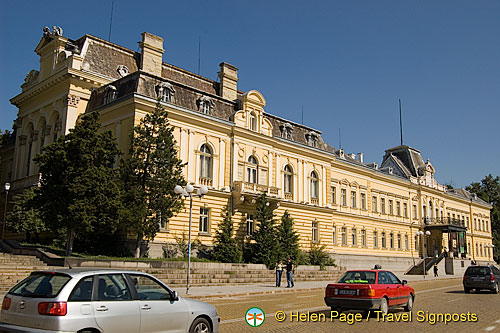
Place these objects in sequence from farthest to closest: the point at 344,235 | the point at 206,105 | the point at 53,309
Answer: the point at 344,235 < the point at 206,105 < the point at 53,309

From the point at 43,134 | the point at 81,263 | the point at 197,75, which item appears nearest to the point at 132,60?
the point at 197,75

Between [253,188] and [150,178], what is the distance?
1047 cm

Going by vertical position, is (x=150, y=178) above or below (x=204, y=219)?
above

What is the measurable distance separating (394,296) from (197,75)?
1376 inches

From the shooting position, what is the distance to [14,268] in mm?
22469

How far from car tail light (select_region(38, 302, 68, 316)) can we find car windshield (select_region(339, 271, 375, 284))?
32.0ft

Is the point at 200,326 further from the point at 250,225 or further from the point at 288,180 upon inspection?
the point at 288,180

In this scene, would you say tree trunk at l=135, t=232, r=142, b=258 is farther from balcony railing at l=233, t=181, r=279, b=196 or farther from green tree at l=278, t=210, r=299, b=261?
green tree at l=278, t=210, r=299, b=261

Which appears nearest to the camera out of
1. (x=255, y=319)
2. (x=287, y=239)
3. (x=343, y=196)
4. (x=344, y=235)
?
(x=255, y=319)

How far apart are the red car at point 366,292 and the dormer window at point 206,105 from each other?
23.1 metres

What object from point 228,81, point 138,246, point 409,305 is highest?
point 228,81

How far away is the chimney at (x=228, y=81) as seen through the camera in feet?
147

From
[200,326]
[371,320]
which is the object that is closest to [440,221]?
[371,320]

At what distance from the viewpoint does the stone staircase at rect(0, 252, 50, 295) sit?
20250mm
